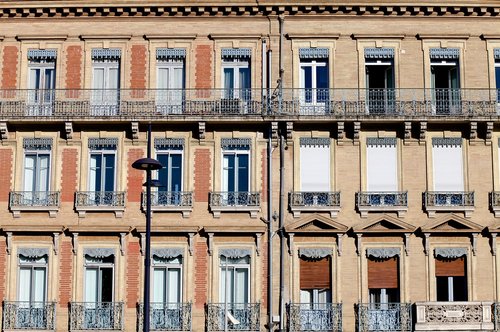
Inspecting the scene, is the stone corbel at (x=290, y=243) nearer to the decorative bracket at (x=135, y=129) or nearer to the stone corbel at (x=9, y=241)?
the decorative bracket at (x=135, y=129)

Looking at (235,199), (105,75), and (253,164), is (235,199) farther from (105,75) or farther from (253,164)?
(105,75)

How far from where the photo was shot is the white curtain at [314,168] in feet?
105

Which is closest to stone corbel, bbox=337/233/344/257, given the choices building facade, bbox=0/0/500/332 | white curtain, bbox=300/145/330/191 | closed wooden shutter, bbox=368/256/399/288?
building facade, bbox=0/0/500/332

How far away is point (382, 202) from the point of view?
31.6 m

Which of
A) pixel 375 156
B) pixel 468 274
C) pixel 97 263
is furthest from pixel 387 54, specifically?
pixel 97 263

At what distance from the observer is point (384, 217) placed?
31.2 m

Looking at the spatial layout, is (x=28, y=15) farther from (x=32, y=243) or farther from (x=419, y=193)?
(x=419, y=193)

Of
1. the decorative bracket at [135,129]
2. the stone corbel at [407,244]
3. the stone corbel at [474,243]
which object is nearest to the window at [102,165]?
the decorative bracket at [135,129]

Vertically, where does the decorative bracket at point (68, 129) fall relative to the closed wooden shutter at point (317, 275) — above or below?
above

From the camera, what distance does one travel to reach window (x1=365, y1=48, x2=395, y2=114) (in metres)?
32.3

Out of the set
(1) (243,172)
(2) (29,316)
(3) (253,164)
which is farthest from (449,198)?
(2) (29,316)

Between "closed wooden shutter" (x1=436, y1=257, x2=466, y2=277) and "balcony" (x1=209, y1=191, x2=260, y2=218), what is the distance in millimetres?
6635

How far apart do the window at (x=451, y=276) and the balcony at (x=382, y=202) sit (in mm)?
1974

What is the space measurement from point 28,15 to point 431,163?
1575cm
